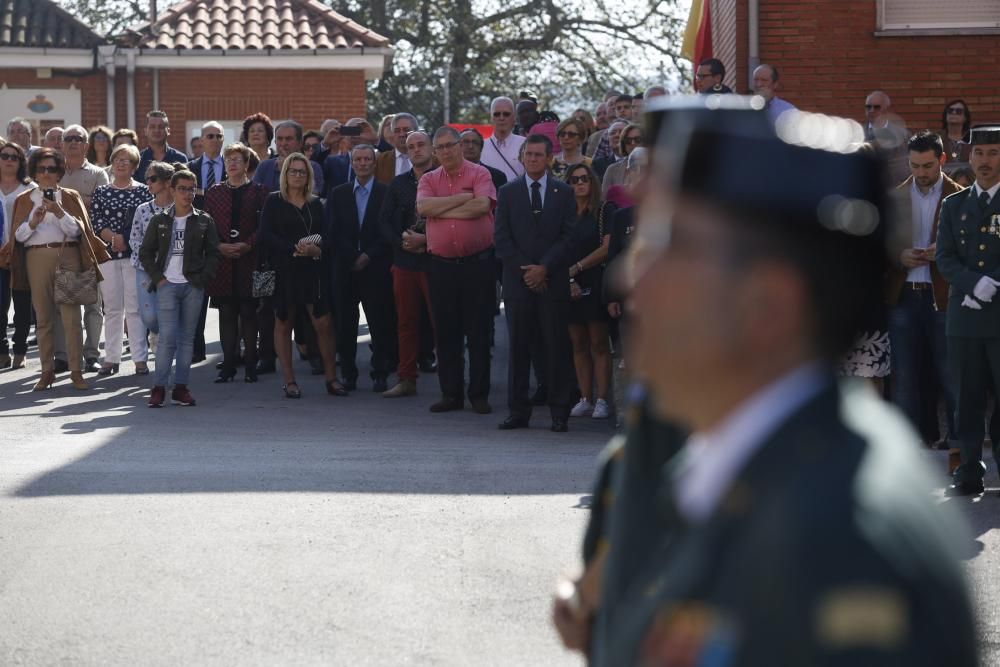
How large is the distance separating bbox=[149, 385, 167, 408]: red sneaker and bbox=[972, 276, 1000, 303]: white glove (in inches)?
261

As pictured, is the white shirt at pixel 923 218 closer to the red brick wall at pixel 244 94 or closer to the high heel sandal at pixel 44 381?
the high heel sandal at pixel 44 381

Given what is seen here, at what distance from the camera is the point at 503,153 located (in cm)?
1496

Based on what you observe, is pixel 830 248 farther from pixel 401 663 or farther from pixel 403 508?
pixel 403 508

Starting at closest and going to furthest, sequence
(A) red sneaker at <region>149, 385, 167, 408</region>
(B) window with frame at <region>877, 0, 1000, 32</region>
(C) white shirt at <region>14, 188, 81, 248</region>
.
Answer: (A) red sneaker at <region>149, 385, 167, 408</region> < (C) white shirt at <region>14, 188, 81, 248</region> < (B) window with frame at <region>877, 0, 1000, 32</region>

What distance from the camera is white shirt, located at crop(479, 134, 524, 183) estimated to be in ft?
48.8

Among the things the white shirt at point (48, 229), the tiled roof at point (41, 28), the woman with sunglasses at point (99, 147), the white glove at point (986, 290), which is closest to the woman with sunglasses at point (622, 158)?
the white glove at point (986, 290)

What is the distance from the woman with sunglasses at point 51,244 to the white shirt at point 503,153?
3764mm

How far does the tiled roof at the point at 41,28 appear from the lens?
2770 centimetres

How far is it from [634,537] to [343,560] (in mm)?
5465

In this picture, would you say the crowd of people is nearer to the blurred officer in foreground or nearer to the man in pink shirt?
the man in pink shirt

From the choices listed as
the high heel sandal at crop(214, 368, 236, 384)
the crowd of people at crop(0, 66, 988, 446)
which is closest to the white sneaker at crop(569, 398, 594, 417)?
the crowd of people at crop(0, 66, 988, 446)

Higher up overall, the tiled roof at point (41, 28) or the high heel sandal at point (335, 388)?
the tiled roof at point (41, 28)

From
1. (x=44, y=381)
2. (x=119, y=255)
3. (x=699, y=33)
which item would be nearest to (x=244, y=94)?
(x=699, y=33)

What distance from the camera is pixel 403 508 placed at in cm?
826
